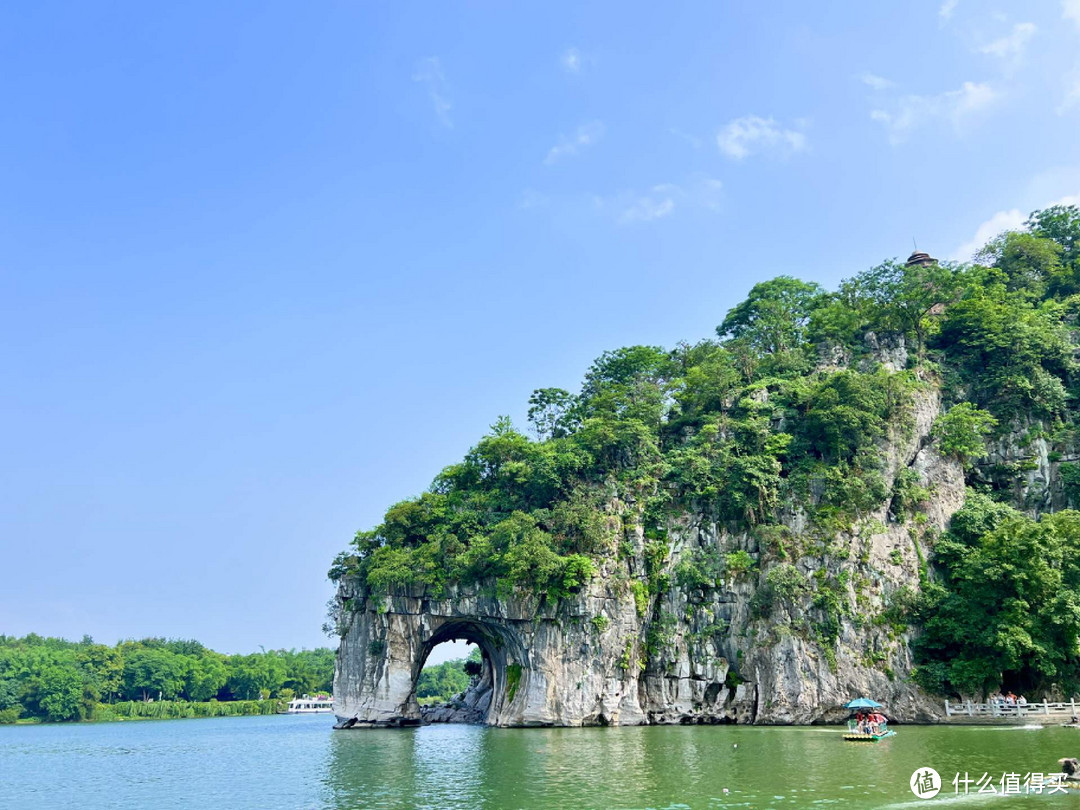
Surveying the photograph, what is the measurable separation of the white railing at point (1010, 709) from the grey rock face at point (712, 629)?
1.15 meters

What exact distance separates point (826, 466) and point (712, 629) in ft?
29.9

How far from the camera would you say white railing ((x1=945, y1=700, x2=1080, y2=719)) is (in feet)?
85.9

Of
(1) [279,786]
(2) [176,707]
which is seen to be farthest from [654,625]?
(2) [176,707]

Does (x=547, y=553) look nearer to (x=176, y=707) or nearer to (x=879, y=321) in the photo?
(x=879, y=321)

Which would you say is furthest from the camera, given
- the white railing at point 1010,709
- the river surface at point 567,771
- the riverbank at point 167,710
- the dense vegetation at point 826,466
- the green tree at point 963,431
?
the riverbank at point 167,710

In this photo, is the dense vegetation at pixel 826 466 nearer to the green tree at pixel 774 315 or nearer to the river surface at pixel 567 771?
the green tree at pixel 774 315

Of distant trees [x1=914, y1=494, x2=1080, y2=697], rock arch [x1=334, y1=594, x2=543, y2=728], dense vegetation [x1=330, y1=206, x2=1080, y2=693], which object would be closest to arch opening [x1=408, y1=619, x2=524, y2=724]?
rock arch [x1=334, y1=594, x2=543, y2=728]

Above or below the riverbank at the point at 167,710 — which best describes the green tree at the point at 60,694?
above

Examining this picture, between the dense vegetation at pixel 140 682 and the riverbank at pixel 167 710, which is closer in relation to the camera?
the dense vegetation at pixel 140 682

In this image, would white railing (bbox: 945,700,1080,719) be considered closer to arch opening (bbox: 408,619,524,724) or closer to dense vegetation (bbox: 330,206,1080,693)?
dense vegetation (bbox: 330,206,1080,693)

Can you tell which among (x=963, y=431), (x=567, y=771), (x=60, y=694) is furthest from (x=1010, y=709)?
(x=60, y=694)

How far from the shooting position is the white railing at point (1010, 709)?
2619 cm

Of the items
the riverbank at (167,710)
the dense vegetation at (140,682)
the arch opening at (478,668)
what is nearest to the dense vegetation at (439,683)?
the dense vegetation at (140,682)

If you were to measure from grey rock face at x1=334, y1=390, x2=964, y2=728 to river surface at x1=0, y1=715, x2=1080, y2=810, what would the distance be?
2.46 metres
